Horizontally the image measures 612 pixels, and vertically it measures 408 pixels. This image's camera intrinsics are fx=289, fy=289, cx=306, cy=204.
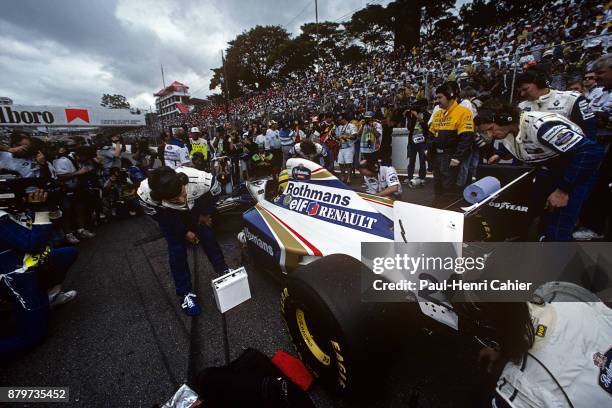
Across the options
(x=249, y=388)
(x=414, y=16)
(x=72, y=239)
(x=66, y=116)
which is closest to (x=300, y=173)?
(x=249, y=388)

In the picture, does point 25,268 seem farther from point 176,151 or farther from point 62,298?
point 176,151

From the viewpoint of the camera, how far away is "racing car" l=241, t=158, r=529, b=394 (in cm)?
154

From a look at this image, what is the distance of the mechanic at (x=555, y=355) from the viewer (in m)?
1.03

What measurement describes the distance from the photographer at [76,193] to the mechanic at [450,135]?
6.17 metres

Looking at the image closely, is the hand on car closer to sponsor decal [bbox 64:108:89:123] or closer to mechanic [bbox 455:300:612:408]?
mechanic [bbox 455:300:612:408]

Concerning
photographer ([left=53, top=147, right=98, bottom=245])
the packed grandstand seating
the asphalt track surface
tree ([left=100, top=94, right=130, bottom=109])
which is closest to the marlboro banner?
the packed grandstand seating

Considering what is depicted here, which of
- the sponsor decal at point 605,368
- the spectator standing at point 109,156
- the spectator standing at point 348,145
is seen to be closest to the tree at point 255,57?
the spectator standing at point 348,145

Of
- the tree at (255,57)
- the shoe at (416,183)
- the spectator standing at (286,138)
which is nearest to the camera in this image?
the shoe at (416,183)

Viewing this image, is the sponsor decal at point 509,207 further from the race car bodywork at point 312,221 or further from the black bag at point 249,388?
the black bag at point 249,388

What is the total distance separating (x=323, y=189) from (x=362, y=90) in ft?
38.3

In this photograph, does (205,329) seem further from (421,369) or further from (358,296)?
(421,369)

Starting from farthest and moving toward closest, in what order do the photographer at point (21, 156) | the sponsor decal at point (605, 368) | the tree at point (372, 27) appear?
1. the tree at point (372, 27)
2. the photographer at point (21, 156)
3. the sponsor decal at point (605, 368)

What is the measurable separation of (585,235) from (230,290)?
13.7 feet

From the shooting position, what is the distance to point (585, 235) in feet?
11.4
